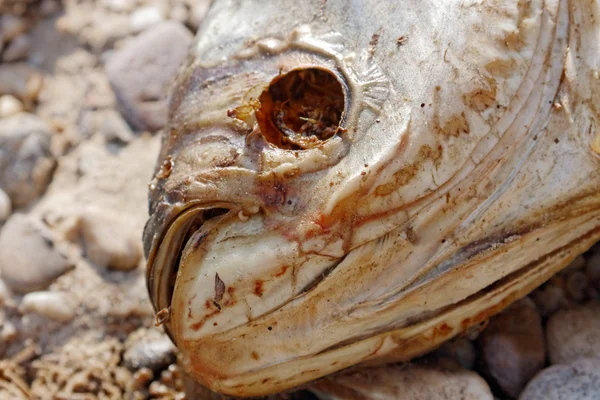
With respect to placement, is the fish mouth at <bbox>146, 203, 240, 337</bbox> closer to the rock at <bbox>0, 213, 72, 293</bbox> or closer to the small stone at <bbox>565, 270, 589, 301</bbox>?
the rock at <bbox>0, 213, 72, 293</bbox>

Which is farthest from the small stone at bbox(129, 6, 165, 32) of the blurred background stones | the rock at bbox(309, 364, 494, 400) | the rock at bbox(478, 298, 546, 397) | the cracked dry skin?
the rock at bbox(478, 298, 546, 397)

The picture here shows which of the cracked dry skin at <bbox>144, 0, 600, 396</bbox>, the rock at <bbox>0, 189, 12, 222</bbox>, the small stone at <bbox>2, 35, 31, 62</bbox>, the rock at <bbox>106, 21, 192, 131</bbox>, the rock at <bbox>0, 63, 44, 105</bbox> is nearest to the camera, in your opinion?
the cracked dry skin at <bbox>144, 0, 600, 396</bbox>

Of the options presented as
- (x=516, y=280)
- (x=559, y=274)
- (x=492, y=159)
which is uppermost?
(x=492, y=159)

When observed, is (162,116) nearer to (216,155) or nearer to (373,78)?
(216,155)

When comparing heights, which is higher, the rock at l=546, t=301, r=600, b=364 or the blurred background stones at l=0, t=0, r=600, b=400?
the rock at l=546, t=301, r=600, b=364

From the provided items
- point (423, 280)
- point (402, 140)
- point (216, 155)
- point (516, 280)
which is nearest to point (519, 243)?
point (516, 280)

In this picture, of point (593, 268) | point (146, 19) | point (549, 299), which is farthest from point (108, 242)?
point (593, 268)

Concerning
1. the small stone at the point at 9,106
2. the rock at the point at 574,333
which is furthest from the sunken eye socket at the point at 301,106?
the small stone at the point at 9,106
